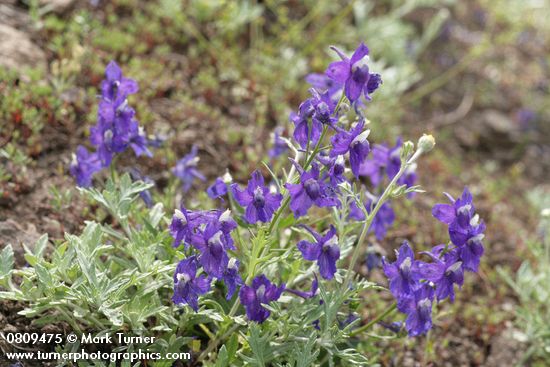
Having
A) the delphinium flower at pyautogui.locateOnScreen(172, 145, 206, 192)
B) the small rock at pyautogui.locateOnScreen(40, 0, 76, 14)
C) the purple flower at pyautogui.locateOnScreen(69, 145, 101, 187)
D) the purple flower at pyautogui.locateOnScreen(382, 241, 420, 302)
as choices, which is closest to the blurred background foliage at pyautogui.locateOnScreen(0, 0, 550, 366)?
the small rock at pyautogui.locateOnScreen(40, 0, 76, 14)

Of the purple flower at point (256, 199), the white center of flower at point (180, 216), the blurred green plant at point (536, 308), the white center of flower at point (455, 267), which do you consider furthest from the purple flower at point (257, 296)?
the blurred green plant at point (536, 308)

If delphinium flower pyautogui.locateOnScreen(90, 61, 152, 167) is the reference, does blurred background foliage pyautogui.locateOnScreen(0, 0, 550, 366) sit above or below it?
above

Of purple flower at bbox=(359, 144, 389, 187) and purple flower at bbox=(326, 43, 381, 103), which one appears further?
purple flower at bbox=(359, 144, 389, 187)

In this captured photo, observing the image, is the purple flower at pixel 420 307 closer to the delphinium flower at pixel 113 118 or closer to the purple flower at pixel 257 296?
the purple flower at pixel 257 296

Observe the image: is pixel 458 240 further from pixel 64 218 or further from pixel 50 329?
pixel 64 218

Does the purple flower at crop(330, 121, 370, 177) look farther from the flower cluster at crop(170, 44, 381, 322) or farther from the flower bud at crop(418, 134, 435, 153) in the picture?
the flower bud at crop(418, 134, 435, 153)

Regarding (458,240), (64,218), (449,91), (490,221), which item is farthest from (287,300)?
(449,91)
